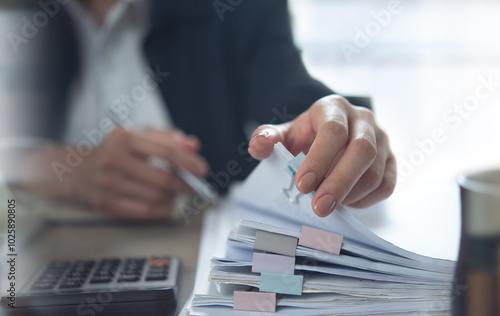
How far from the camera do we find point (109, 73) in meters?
0.90

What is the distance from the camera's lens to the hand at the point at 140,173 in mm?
652

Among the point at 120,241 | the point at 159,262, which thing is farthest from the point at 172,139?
the point at 159,262

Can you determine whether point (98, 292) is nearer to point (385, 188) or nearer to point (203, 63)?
point (385, 188)

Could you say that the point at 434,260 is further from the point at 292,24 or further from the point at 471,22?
the point at 471,22

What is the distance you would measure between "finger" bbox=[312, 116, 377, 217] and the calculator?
142 millimetres

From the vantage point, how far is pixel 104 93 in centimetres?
92

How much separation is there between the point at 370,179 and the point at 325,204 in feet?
0.19

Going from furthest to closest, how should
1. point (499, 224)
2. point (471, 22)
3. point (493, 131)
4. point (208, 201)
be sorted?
point (471, 22) < point (208, 201) < point (493, 131) < point (499, 224)

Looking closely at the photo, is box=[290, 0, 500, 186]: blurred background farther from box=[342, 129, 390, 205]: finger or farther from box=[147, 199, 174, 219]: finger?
box=[147, 199, 174, 219]: finger

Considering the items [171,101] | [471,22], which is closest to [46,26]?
[171,101]

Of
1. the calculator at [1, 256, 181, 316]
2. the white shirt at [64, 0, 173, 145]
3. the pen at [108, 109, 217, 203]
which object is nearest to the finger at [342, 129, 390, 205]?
the calculator at [1, 256, 181, 316]

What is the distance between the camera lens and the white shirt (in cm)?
90

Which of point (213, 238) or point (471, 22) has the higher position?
point (471, 22)

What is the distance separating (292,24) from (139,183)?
1.12ft
